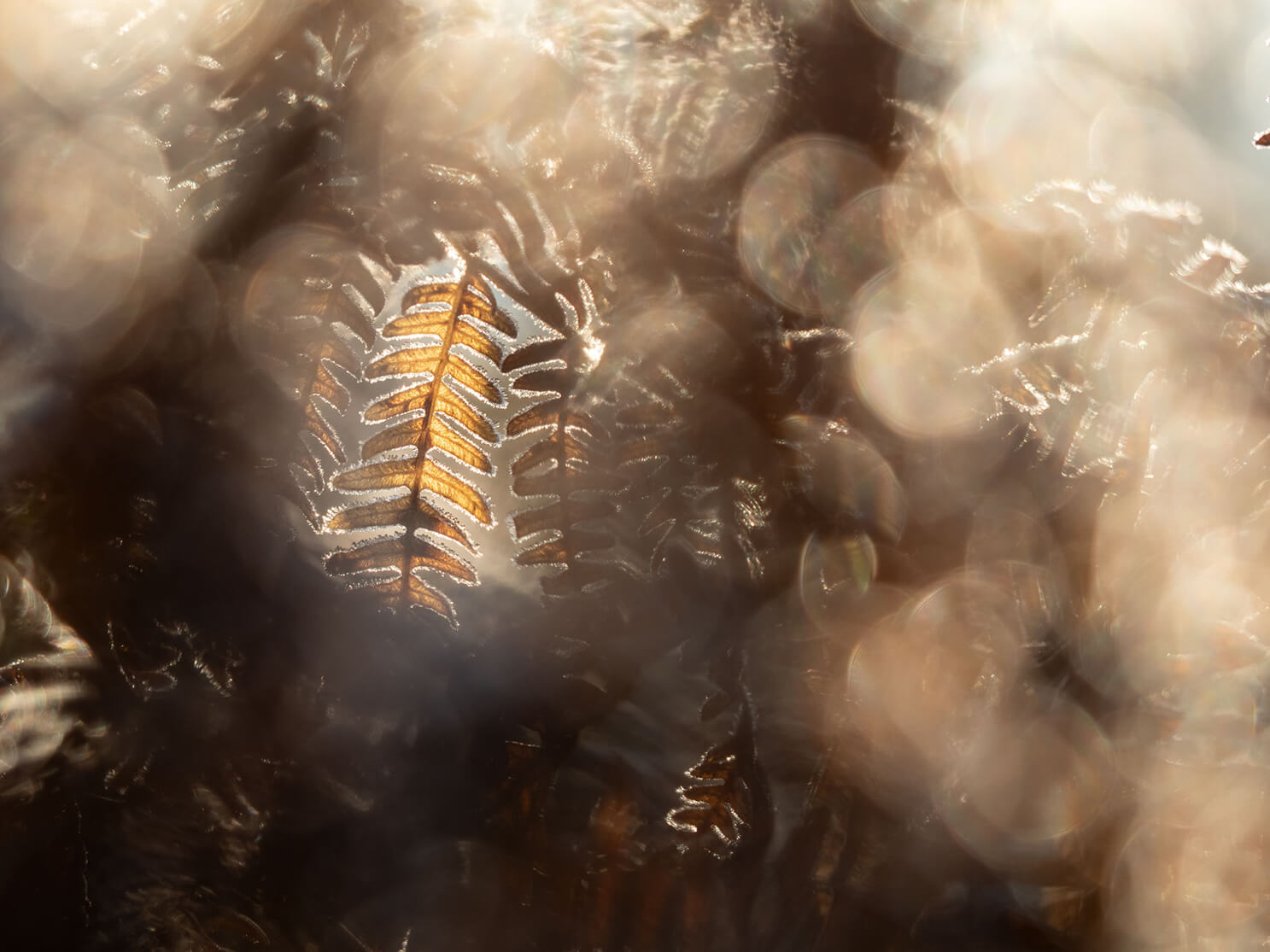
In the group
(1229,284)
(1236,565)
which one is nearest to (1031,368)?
(1229,284)

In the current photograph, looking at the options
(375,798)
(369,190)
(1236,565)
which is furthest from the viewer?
(1236,565)

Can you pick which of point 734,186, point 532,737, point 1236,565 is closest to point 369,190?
point 734,186

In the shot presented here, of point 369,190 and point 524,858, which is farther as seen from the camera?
point 524,858

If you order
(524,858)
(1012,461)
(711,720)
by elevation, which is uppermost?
(1012,461)

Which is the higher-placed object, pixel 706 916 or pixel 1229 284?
pixel 1229 284

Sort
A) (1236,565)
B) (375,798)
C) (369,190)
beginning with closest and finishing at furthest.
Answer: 1. (369,190)
2. (375,798)
3. (1236,565)

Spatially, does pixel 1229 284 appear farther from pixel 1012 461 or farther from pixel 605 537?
pixel 605 537
